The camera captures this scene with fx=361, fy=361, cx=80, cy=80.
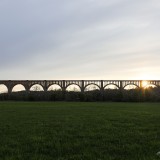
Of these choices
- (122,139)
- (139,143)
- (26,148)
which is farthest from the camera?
(122,139)

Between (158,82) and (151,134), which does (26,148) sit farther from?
(158,82)

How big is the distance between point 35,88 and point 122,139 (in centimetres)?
9312

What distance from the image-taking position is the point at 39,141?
892cm

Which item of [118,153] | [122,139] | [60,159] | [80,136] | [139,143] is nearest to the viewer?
[60,159]

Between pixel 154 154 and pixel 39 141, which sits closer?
pixel 154 154

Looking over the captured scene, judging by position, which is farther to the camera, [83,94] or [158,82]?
[158,82]

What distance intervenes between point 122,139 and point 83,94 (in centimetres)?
4954

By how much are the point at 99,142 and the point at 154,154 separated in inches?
77.4

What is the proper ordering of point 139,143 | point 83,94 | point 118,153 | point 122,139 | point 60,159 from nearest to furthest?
point 60,159 → point 118,153 → point 139,143 → point 122,139 → point 83,94

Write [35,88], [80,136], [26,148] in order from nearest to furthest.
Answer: [26,148]
[80,136]
[35,88]

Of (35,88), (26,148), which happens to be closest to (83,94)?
(35,88)

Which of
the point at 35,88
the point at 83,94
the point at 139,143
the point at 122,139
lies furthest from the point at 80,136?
the point at 35,88

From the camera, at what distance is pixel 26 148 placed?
26.0ft

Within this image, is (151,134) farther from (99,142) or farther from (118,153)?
(118,153)
